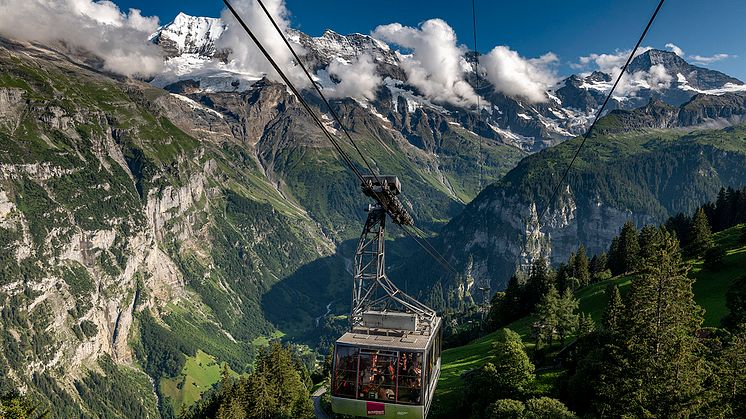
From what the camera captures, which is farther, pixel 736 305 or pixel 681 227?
pixel 681 227

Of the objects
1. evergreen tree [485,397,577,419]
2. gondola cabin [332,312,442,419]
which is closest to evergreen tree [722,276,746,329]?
evergreen tree [485,397,577,419]

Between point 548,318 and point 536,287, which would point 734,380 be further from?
point 536,287

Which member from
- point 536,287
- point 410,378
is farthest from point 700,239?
point 410,378

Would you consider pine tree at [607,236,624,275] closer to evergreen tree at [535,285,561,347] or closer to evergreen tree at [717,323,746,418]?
evergreen tree at [535,285,561,347]

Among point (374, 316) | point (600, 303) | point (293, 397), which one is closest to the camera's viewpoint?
point (374, 316)

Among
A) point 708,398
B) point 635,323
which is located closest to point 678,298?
point 635,323

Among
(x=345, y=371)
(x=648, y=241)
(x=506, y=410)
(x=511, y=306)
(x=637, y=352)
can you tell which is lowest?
(x=506, y=410)

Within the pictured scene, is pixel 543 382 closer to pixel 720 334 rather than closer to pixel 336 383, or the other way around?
pixel 720 334
